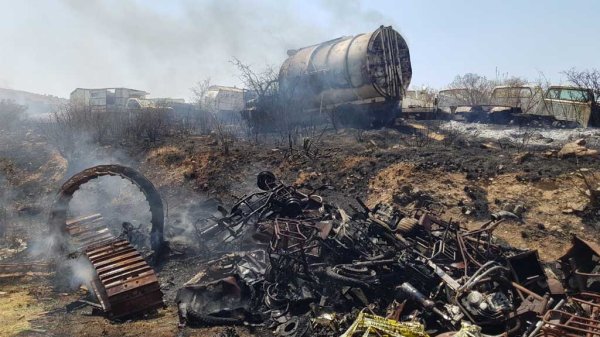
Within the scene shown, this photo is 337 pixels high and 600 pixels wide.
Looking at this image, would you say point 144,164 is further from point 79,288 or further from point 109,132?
point 79,288

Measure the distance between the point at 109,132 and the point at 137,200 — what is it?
7.99 m

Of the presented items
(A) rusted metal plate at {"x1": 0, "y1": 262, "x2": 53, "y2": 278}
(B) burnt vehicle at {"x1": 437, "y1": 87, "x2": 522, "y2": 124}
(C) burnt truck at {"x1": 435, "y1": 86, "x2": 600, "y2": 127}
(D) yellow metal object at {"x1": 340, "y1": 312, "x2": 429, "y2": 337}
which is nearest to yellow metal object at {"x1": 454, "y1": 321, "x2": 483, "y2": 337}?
(D) yellow metal object at {"x1": 340, "y1": 312, "x2": 429, "y2": 337}

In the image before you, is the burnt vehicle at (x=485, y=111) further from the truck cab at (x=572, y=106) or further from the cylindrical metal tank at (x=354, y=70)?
the cylindrical metal tank at (x=354, y=70)

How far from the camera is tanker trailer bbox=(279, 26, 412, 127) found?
14.7 m

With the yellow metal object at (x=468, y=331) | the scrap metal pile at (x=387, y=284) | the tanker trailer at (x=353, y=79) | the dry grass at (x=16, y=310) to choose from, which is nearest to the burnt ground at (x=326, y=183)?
the dry grass at (x=16, y=310)

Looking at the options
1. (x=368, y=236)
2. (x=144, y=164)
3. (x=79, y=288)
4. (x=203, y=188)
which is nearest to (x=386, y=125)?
(x=203, y=188)

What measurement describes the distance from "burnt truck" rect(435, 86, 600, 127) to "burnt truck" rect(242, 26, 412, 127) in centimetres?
275

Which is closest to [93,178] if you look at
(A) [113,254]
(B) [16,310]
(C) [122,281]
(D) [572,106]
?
(A) [113,254]

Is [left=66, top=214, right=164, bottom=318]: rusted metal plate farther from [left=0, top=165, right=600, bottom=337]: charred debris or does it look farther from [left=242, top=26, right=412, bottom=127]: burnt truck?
[left=242, top=26, right=412, bottom=127]: burnt truck

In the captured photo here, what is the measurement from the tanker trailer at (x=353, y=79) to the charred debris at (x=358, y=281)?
26.1ft

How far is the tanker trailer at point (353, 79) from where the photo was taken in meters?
14.7

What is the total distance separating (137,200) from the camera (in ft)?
41.1

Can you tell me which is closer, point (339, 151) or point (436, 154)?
point (436, 154)

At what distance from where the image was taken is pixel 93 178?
778 cm
